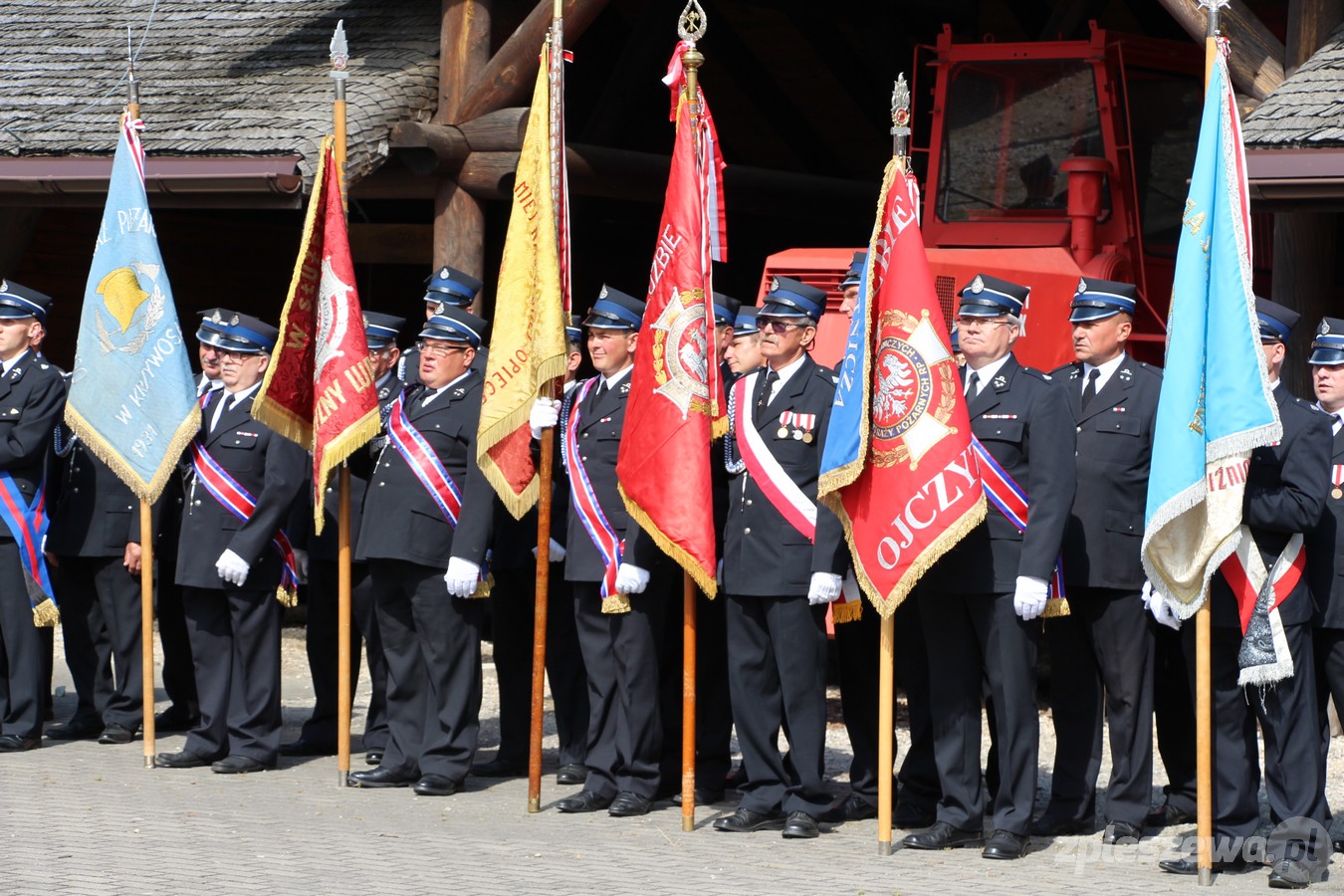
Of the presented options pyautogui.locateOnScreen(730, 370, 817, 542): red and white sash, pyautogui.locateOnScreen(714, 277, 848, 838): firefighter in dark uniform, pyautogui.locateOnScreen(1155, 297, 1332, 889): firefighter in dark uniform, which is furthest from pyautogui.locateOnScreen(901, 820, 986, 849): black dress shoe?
pyautogui.locateOnScreen(730, 370, 817, 542): red and white sash

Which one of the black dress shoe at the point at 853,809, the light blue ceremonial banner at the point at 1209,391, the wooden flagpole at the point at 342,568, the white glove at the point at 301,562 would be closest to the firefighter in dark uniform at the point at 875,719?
the black dress shoe at the point at 853,809

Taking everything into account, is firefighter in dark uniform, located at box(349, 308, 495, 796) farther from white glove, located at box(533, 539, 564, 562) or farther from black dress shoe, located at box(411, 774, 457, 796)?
white glove, located at box(533, 539, 564, 562)

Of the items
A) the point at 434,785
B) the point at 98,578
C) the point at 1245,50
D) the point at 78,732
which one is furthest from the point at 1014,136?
the point at 78,732

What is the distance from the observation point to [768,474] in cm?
675

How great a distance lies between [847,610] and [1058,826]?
102 cm

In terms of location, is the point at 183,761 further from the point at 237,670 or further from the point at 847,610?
the point at 847,610

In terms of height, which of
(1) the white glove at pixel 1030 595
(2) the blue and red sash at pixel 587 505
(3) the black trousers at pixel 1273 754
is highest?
(2) the blue and red sash at pixel 587 505

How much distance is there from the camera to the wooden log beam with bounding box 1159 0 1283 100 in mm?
8711

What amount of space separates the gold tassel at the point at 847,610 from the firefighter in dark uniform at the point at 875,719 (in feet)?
0.37

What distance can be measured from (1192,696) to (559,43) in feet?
10.4

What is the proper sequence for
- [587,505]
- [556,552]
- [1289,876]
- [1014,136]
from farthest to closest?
[1014,136], [556,552], [587,505], [1289,876]

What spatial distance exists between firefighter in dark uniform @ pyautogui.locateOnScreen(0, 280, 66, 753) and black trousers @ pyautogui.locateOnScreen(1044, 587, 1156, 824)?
4.25 meters

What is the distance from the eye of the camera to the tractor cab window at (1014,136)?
977cm

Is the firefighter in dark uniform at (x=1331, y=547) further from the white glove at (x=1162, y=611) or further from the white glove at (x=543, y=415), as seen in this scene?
the white glove at (x=543, y=415)
